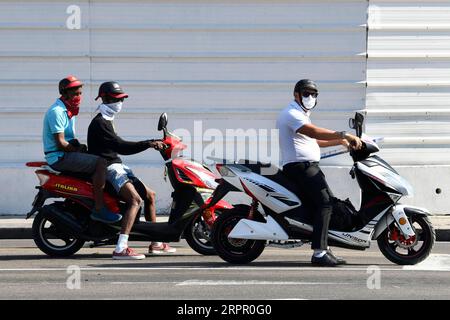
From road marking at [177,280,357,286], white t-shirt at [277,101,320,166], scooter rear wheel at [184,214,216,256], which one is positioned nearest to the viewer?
road marking at [177,280,357,286]

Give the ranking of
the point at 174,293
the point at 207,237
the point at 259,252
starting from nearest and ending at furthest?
the point at 174,293 < the point at 259,252 < the point at 207,237

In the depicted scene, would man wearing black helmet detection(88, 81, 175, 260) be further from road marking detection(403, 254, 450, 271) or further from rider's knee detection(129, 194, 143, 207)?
→ road marking detection(403, 254, 450, 271)

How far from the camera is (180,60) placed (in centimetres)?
1684

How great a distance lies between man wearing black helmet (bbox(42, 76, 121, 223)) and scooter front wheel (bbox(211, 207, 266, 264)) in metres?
1.26

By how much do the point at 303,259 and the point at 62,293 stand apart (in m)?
3.24

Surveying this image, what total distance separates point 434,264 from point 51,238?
3.93 m

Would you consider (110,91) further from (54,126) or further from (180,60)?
(180,60)

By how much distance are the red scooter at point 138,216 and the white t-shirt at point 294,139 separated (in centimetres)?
112

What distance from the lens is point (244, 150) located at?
55.1 feet

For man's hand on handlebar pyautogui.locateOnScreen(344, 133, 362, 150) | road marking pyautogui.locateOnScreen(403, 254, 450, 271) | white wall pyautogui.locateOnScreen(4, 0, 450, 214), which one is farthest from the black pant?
white wall pyautogui.locateOnScreen(4, 0, 450, 214)

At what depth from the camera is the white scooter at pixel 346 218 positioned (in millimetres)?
10773

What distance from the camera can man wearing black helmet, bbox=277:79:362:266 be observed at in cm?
1069

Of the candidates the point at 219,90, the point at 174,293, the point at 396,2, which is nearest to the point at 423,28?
the point at 396,2
